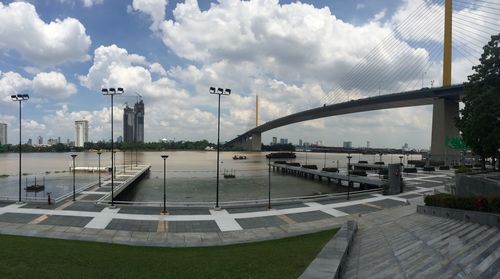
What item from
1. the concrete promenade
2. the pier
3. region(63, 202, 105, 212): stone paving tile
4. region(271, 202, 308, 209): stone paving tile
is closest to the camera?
the concrete promenade

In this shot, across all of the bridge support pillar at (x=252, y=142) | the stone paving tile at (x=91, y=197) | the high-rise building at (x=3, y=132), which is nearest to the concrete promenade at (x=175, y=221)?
the stone paving tile at (x=91, y=197)

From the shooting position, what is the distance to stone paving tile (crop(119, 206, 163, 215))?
2403 cm

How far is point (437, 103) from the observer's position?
7112cm

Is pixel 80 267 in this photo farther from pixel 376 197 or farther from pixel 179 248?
pixel 376 197

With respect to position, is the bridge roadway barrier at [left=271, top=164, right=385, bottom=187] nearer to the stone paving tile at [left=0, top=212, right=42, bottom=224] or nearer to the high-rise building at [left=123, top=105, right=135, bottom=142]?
the stone paving tile at [left=0, top=212, right=42, bottom=224]

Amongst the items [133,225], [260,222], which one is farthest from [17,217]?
[260,222]

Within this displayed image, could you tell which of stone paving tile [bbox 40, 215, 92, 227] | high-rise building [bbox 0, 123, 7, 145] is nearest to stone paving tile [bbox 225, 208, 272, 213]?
stone paving tile [bbox 40, 215, 92, 227]

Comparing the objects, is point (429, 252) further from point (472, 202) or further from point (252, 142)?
point (252, 142)

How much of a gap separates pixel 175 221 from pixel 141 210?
4.33 metres

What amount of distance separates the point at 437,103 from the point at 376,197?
50.0 metres

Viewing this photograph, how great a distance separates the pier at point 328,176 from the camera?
151ft

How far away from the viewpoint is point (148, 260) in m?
12.2

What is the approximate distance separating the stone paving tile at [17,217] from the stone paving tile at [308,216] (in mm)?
17198

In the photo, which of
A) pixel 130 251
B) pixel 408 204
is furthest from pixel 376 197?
pixel 130 251
